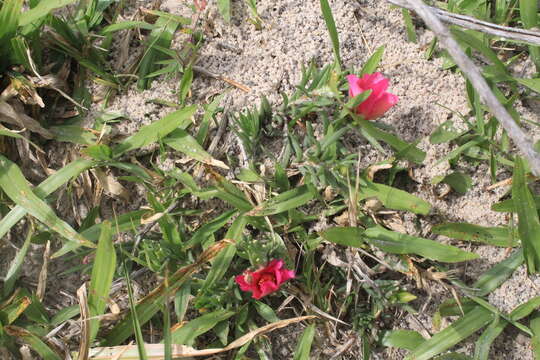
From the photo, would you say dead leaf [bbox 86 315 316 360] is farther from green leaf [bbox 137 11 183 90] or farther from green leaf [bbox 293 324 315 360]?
green leaf [bbox 137 11 183 90]

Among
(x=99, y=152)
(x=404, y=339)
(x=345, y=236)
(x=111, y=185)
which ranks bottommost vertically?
(x=404, y=339)

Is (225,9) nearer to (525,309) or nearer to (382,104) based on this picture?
(382,104)

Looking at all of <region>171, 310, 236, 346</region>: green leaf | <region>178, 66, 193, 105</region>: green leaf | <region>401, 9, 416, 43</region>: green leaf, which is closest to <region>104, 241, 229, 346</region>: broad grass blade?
<region>171, 310, 236, 346</region>: green leaf

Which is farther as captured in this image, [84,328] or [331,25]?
→ [331,25]

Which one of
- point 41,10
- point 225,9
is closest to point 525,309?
point 225,9

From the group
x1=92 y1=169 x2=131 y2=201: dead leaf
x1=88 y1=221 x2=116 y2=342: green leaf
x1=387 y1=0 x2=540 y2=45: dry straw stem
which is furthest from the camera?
x1=92 y1=169 x2=131 y2=201: dead leaf

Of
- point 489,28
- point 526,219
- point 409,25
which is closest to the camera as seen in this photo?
point 489,28

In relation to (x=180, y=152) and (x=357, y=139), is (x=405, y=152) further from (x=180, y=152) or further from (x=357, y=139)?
(x=180, y=152)

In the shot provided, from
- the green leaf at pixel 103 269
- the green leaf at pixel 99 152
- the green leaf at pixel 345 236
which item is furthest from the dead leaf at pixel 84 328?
the green leaf at pixel 345 236

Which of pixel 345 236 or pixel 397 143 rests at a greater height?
pixel 397 143
